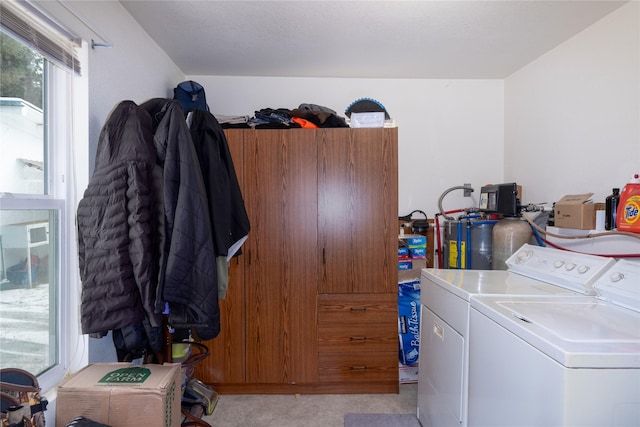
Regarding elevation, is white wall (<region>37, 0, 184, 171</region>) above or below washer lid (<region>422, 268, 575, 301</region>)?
above

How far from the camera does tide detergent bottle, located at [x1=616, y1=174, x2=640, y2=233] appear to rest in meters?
1.58

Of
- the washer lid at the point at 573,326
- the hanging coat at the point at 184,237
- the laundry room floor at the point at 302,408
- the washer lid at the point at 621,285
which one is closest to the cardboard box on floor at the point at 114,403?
the hanging coat at the point at 184,237

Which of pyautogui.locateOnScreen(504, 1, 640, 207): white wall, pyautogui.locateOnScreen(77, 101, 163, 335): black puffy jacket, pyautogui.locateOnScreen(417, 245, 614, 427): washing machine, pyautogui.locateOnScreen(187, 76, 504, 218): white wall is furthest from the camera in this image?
pyautogui.locateOnScreen(187, 76, 504, 218): white wall

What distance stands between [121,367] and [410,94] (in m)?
2.85

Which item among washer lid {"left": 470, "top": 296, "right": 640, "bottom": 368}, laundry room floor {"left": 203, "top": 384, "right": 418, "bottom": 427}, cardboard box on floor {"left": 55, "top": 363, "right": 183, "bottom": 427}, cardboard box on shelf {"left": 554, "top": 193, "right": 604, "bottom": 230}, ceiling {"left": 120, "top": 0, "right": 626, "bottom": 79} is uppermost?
ceiling {"left": 120, "top": 0, "right": 626, "bottom": 79}

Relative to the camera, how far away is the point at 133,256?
117 cm

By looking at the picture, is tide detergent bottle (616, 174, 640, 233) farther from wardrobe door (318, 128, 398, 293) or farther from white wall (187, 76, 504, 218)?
white wall (187, 76, 504, 218)

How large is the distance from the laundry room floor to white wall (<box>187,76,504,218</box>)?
1522mm

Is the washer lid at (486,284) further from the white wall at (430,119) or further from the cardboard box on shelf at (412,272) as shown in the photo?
the white wall at (430,119)

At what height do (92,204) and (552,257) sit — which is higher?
(92,204)

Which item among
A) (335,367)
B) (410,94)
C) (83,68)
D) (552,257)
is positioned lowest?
(335,367)

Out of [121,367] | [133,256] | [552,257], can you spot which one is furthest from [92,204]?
[552,257]

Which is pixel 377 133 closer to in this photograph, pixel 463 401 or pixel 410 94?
pixel 410 94

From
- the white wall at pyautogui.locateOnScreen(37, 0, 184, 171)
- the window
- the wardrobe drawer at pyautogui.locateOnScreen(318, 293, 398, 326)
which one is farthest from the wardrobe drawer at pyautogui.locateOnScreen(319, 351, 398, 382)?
the white wall at pyautogui.locateOnScreen(37, 0, 184, 171)
